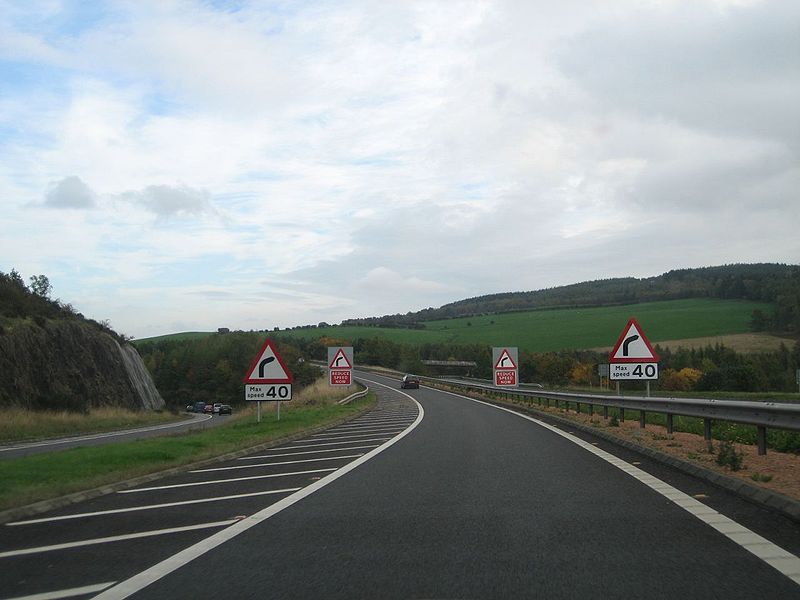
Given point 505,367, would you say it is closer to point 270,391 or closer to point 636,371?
point 270,391

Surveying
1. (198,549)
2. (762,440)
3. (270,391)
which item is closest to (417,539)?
(198,549)

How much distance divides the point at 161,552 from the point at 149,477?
5.17 m

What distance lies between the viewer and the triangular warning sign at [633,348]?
17.1 meters

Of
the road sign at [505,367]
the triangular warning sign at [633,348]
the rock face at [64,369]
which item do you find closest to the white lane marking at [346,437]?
the triangular warning sign at [633,348]

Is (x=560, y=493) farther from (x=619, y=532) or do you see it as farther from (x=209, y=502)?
(x=209, y=502)

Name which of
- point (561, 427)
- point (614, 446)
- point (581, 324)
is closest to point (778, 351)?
point (581, 324)

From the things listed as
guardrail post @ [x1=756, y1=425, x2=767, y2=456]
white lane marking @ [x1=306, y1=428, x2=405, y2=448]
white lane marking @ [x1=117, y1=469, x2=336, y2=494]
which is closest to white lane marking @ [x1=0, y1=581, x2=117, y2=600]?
white lane marking @ [x1=117, y1=469, x2=336, y2=494]

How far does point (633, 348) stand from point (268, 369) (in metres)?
9.44

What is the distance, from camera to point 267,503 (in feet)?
28.9

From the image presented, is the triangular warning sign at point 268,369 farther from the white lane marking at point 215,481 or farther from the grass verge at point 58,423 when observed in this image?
the grass verge at point 58,423

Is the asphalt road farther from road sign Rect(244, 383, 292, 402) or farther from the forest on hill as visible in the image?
the forest on hill

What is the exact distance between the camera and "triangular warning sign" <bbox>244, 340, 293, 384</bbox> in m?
20.3

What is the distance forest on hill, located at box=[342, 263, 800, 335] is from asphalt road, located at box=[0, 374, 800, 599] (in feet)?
243

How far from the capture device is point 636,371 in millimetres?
17188
